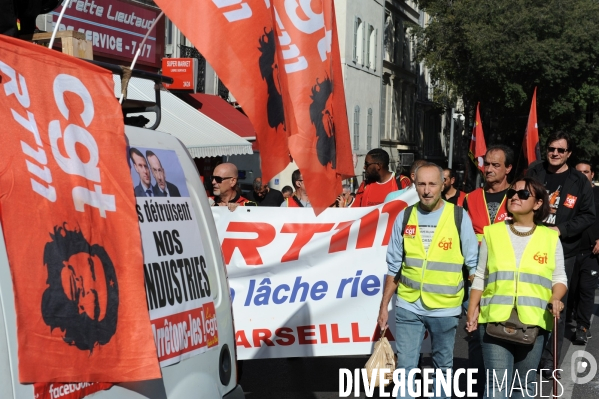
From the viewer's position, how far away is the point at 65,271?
2.69 metres

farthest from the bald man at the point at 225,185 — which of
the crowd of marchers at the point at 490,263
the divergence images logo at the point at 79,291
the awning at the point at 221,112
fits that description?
the awning at the point at 221,112

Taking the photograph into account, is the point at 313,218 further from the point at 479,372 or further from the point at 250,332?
the point at 479,372

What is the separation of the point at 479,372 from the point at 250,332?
1.74 meters

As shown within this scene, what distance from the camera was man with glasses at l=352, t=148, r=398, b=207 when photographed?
343 inches

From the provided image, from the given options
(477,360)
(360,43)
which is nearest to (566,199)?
(477,360)

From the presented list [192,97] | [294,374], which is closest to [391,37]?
[192,97]

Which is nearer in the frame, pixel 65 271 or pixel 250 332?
pixel 65 271

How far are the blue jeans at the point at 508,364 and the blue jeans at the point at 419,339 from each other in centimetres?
49

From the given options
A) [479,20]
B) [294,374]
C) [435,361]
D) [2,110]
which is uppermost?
[479,20]

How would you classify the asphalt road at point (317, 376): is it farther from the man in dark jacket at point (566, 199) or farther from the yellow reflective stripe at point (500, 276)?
the yellow reflective stripe at point (500, 276)

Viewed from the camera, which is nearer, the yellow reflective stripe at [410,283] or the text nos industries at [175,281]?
the text nos industries at [175,281]

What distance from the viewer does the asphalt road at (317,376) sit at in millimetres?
7234

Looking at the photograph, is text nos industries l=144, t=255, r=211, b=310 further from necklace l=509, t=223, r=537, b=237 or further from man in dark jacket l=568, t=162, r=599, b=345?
man in dark jacket l=568, t=162, r=599, b=345

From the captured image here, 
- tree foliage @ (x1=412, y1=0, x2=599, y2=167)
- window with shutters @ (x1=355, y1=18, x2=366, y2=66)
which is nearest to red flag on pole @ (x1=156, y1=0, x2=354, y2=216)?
tree foliage @ (x1=412, y1=0, x2=599, y2=167)
